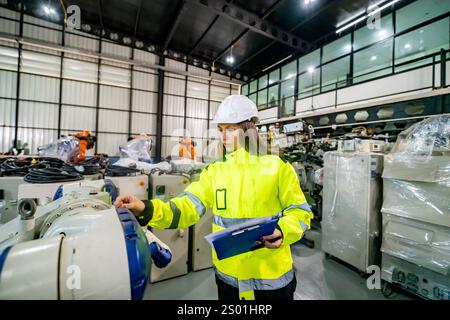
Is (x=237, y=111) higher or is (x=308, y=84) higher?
(x=308, y=84)

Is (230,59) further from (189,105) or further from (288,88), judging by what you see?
(288,88)

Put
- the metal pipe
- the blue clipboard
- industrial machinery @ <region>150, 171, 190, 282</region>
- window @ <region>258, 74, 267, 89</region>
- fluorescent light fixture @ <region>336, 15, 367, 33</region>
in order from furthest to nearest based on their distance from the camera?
window @ <region>258, 74, 267, 89</region>
the metal pipe
fluorescent light fixture @ <region>336, 15, 367, 33</region>
industrial machinery @ <region>150, 171, 190, 282</region>
the blue clipboard

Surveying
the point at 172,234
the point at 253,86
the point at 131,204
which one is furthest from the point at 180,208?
the point at 253,86

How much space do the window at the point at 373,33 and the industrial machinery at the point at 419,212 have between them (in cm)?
501

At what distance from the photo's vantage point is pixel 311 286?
2.29m

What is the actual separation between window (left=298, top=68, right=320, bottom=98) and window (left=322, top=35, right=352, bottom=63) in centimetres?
53

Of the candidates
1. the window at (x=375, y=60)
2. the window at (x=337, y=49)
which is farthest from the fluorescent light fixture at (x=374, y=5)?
the window at (x=375, y=60)

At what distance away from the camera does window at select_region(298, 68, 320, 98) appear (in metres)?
7.46

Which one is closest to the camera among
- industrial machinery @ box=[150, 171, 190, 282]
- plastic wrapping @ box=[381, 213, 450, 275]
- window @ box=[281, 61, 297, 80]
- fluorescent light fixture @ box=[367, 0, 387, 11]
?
plastic wrapping @ box=[381, 213, 450, 275]

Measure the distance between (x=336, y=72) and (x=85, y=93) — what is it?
30.9ft

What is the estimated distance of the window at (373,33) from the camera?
5477mm

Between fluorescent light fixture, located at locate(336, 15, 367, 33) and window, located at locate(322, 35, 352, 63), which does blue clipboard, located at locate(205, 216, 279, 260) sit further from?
window, located at locate(322, 35, 352, 63)

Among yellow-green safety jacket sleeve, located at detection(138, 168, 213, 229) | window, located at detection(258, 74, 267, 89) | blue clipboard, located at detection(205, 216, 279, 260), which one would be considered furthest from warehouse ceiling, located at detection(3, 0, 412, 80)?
blue clipboard, located at detection(205, 216, 279, 260)

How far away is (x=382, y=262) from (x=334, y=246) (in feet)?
1.78
